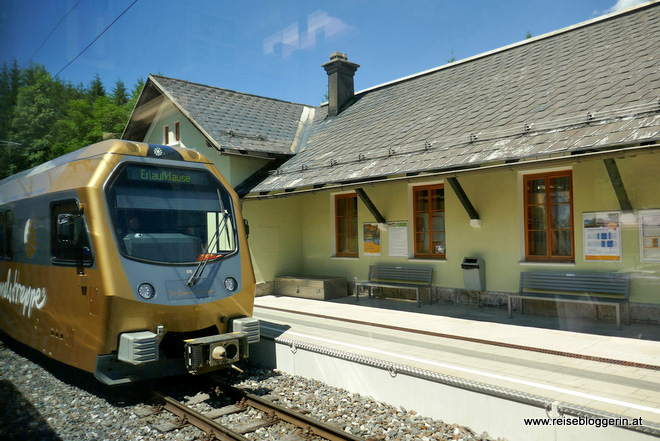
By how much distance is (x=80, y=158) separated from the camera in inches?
247

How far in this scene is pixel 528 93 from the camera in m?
10.1

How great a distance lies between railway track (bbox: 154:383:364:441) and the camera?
4.90m

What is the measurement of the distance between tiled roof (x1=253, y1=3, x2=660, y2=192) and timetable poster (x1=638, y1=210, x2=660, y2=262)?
1604 mm

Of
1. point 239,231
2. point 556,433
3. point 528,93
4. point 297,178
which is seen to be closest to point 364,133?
point 297,178

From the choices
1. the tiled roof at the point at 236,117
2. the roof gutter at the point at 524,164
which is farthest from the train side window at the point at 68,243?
the tiled roof at the point at 236,117

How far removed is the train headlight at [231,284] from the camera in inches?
257

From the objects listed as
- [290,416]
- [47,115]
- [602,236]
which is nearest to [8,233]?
[47,115]

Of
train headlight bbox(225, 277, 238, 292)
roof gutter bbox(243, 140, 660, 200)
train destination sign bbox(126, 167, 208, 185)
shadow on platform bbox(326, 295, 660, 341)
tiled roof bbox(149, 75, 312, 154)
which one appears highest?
tiled roof bbox(149, 75, 312, 154)

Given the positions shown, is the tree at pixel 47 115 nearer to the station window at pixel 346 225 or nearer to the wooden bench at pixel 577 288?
the station window at pixel 346 225

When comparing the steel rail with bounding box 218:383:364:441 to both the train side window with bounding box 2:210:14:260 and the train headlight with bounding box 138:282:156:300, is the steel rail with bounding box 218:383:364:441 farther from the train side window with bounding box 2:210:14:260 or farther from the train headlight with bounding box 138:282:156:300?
the train side window with bounding box 2:210:14:260

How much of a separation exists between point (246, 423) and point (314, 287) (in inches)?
283

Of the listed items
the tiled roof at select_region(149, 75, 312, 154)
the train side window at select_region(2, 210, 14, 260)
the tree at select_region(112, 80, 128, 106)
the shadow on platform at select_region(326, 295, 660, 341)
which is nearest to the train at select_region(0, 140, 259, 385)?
the train side window at select_region(2, 210, 14, 260)

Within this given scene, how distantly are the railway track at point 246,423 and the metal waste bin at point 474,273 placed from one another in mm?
5473

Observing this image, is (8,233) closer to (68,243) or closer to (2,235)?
(2,235)
